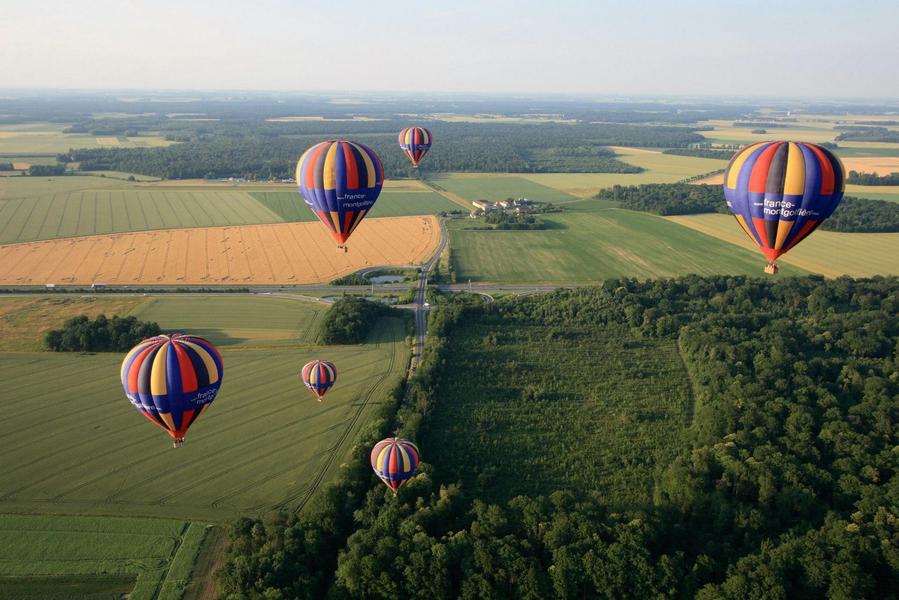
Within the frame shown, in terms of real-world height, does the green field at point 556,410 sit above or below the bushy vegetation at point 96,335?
below

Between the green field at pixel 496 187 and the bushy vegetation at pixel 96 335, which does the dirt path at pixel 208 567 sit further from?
the green field at pixel 496 187

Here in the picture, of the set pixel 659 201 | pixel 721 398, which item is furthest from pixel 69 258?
pixel 659 201

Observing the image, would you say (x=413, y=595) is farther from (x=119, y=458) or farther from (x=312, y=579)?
(x=119, y=458)

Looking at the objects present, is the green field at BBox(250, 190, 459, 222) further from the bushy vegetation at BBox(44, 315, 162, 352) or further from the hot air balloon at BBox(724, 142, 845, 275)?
the hot air balloon at BBox(724, 142, 845, 275)

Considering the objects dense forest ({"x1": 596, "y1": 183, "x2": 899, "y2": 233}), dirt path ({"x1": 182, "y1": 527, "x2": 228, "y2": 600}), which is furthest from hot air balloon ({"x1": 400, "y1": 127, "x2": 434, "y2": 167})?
dense forest ({"x1": 596, "y1": 183, "x2": 899, "y2": 233})

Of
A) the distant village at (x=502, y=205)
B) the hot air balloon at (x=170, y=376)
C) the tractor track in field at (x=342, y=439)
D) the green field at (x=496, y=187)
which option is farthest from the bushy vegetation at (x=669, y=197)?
the hot air balloon at (x=170, y=376)

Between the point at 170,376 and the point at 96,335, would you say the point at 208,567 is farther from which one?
the point at 96,335
